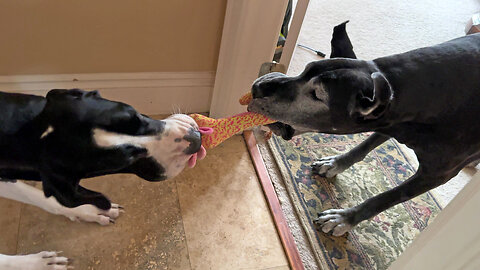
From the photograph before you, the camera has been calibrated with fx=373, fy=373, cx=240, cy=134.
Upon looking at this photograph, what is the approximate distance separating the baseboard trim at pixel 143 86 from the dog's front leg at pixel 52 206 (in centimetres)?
53

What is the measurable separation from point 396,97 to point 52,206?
4.53 feet

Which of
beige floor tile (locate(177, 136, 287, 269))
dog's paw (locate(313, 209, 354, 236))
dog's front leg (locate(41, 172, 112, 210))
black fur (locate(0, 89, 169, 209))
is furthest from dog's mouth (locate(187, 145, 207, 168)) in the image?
dog's paw (locate(313, 209, 354, 236))

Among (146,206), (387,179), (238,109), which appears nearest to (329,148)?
(387,179)

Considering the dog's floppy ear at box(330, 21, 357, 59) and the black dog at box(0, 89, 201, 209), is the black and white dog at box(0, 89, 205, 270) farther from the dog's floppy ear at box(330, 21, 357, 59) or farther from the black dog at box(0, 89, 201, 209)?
the dog's floppy ear at box(330, 21, 357, 59)

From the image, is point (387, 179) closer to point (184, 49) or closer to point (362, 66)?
point (362, 66)

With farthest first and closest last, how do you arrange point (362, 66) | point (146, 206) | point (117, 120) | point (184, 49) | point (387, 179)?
point (387, 179), point (184, 49), point (146, 206), point (362, 66), point (117, 120)

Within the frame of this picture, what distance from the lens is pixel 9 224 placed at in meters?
1.53

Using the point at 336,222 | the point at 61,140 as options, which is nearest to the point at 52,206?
the point at 61,140

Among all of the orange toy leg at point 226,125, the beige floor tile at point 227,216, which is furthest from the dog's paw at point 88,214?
the orange toy leg at point 226,125

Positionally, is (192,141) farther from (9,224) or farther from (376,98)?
(9,224)

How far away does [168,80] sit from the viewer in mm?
1922

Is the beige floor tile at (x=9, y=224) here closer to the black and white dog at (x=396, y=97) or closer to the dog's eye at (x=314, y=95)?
the black and white dog at (x=396, y=97)

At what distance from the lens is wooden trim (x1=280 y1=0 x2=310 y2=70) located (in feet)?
5.40

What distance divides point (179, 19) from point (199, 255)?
1047 mm
